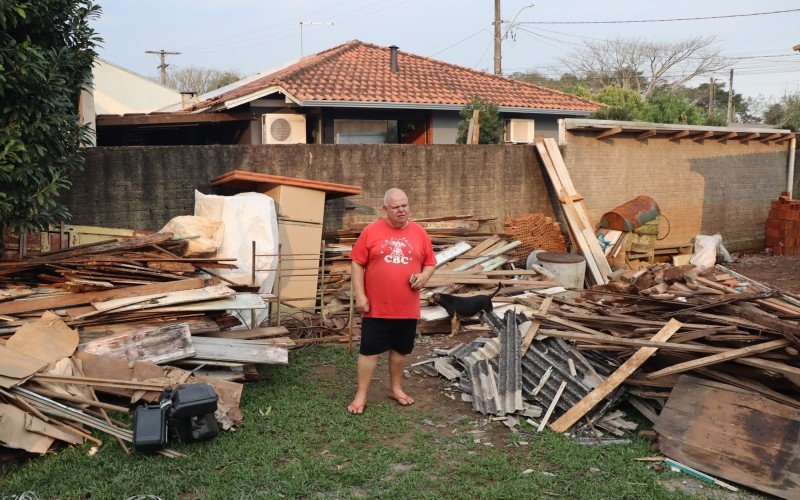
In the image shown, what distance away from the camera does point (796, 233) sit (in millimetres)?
16984

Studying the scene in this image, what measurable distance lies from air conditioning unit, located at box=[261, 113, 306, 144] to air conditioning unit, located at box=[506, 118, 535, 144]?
6.31 m

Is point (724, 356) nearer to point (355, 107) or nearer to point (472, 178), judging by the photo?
point (472, 178)

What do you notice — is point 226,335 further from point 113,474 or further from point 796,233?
point 796,233

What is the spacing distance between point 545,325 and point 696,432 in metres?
1.81

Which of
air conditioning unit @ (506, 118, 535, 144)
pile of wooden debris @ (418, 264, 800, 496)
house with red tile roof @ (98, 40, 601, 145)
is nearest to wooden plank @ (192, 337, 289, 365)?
pile of wooden debris @ (418, 264, 800, 496)

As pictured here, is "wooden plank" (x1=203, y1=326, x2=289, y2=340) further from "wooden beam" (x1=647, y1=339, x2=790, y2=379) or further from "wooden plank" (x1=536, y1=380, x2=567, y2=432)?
"wooden beam" (x1=647, y1=339, x2=790, y2=379)

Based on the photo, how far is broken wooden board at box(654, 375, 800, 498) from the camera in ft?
15.1

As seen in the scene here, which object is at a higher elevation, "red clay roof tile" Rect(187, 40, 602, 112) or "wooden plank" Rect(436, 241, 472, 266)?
"red clay roof tile" Rect(187, 40, 602, 112)

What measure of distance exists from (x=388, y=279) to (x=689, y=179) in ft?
38.1

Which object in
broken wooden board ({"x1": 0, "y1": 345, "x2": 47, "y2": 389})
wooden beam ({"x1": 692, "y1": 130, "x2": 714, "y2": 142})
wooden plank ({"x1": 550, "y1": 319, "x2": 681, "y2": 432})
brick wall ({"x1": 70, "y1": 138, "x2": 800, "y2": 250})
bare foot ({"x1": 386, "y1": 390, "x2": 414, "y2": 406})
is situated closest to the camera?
broken wooden board ({"x1": 0, "y1": 345, "x2": 47, "y2": 389})

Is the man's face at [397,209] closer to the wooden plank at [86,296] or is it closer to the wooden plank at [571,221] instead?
the wooden plank at [86,296]

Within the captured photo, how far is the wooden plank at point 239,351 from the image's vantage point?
622cm

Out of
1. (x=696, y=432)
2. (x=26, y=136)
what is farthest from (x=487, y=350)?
(x=26, y=136)

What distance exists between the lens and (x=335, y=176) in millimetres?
10758
